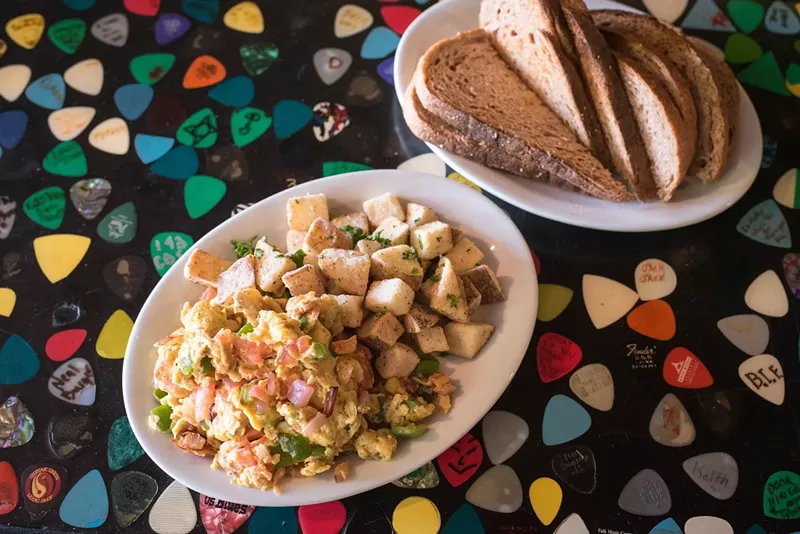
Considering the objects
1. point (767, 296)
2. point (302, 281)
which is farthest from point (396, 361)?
point (767, 296)

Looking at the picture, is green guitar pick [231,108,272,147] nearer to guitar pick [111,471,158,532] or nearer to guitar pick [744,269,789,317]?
guitar pick [111,471,158,532]

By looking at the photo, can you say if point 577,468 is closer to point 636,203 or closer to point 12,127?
point 636,203

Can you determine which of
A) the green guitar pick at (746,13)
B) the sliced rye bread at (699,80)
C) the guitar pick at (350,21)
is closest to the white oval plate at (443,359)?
the sliced rye bread at (699,80)

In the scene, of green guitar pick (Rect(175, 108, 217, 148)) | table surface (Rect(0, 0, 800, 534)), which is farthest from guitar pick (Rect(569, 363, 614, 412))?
green guitar pick (Rect(175, 108, 217, 148))

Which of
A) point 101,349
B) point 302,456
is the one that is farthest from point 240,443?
point 101,349

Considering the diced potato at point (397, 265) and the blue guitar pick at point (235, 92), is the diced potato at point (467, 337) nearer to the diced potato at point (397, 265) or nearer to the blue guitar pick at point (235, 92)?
the diced potato at point (397, 265)

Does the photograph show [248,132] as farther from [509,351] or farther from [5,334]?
[509,351]
